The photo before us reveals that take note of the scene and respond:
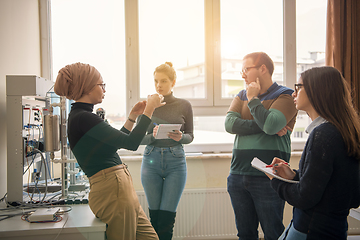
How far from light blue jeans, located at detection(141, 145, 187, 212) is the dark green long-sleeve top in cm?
67

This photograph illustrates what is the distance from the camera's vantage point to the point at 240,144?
5.46 ft

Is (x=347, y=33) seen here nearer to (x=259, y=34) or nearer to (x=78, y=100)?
(x=259, y=34)

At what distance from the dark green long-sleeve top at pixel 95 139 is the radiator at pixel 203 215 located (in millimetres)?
1353

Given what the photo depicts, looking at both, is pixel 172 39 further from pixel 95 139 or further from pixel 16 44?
pixel 95 139

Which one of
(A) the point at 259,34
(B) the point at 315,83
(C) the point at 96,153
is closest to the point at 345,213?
(B) the point at 315,83

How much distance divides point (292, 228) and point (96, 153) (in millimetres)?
903

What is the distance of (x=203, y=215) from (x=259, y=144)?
1.22m

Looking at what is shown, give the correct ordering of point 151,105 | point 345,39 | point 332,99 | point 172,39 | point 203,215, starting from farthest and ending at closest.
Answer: point 172,39 → point 345,39 → point 203,215 → point 151,105 → point 332,99

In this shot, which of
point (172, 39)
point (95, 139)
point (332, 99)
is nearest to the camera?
point (332, 99)

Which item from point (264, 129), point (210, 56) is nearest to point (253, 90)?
point (264, 129)

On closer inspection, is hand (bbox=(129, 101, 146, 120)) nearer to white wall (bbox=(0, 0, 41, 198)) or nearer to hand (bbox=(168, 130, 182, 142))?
hand (bbox=(168, 130, 182, 142))

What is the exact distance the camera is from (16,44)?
211 cm

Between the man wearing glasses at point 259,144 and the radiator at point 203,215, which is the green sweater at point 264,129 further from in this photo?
the radiator at point 203,215

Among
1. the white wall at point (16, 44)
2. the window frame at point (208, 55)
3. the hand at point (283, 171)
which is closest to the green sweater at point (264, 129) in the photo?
the hand at point (283, 171)
